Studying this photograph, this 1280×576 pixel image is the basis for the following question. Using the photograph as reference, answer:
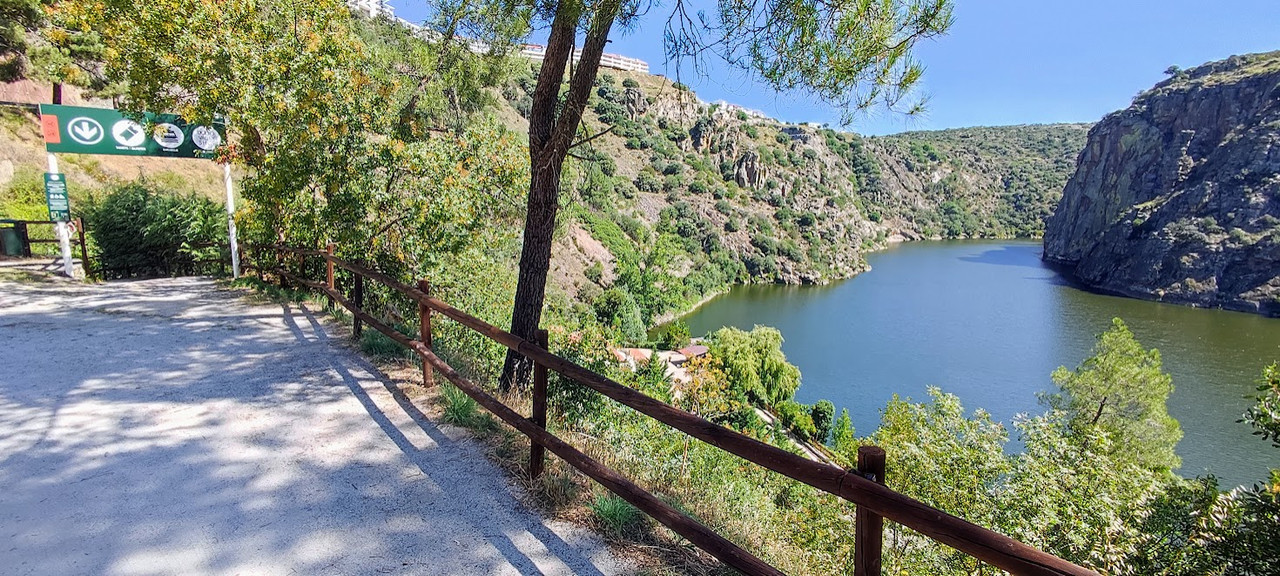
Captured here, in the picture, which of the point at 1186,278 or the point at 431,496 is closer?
the point at 431,496

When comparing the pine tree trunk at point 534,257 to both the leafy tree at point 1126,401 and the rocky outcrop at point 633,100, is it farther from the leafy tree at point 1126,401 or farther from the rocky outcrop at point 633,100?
the rocky outcrop at point 633,100

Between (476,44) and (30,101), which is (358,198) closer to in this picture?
(476,44)

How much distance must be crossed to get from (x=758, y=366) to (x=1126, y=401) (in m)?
17.4

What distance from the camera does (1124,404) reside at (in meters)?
20.2

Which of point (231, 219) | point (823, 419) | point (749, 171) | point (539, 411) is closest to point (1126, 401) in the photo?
point (823, 419)

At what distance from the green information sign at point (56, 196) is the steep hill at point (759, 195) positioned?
7.76 m

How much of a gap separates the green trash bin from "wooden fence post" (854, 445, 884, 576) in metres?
19.0

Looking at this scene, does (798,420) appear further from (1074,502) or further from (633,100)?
(633,100)

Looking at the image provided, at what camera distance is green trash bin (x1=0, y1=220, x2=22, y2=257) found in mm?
13523

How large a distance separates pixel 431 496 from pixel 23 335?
660cm

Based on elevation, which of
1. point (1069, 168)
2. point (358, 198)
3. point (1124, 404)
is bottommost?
point (1124, 404)

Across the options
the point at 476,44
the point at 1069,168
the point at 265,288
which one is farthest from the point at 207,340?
the point at 1069,168

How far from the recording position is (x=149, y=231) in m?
12.2

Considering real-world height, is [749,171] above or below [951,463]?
above
